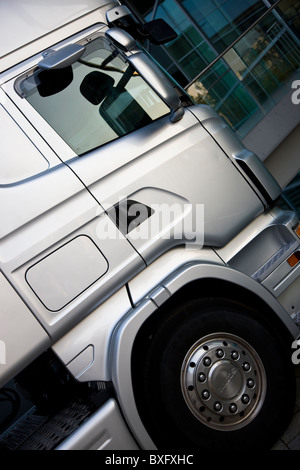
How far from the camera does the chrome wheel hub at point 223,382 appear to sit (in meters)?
2.54

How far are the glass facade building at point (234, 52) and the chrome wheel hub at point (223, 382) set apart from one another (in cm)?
567

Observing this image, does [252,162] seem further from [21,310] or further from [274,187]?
[21,310]

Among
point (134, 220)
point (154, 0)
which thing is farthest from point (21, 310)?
point (154, 0)

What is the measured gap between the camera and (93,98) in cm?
282

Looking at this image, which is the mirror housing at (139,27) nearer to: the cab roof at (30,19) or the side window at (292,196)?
the cab roof at (30,19)

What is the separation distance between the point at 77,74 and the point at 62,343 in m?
1.54

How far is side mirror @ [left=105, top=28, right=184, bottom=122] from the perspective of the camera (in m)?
2.75

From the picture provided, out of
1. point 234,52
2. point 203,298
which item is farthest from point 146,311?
point 234,52

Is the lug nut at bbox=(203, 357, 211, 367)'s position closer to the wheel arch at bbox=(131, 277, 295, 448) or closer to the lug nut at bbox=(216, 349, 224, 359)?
the lug nut at bbox=(216, 349, 224, 359)

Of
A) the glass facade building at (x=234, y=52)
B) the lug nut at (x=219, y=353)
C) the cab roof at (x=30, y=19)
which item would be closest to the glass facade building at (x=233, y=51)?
the glass facade building at (x=234, y=52)

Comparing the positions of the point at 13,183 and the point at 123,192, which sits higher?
the point at 13,183

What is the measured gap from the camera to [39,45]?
2811 millimetres

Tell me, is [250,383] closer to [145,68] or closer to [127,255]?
[127,255]

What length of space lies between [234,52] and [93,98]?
5.74 metres
